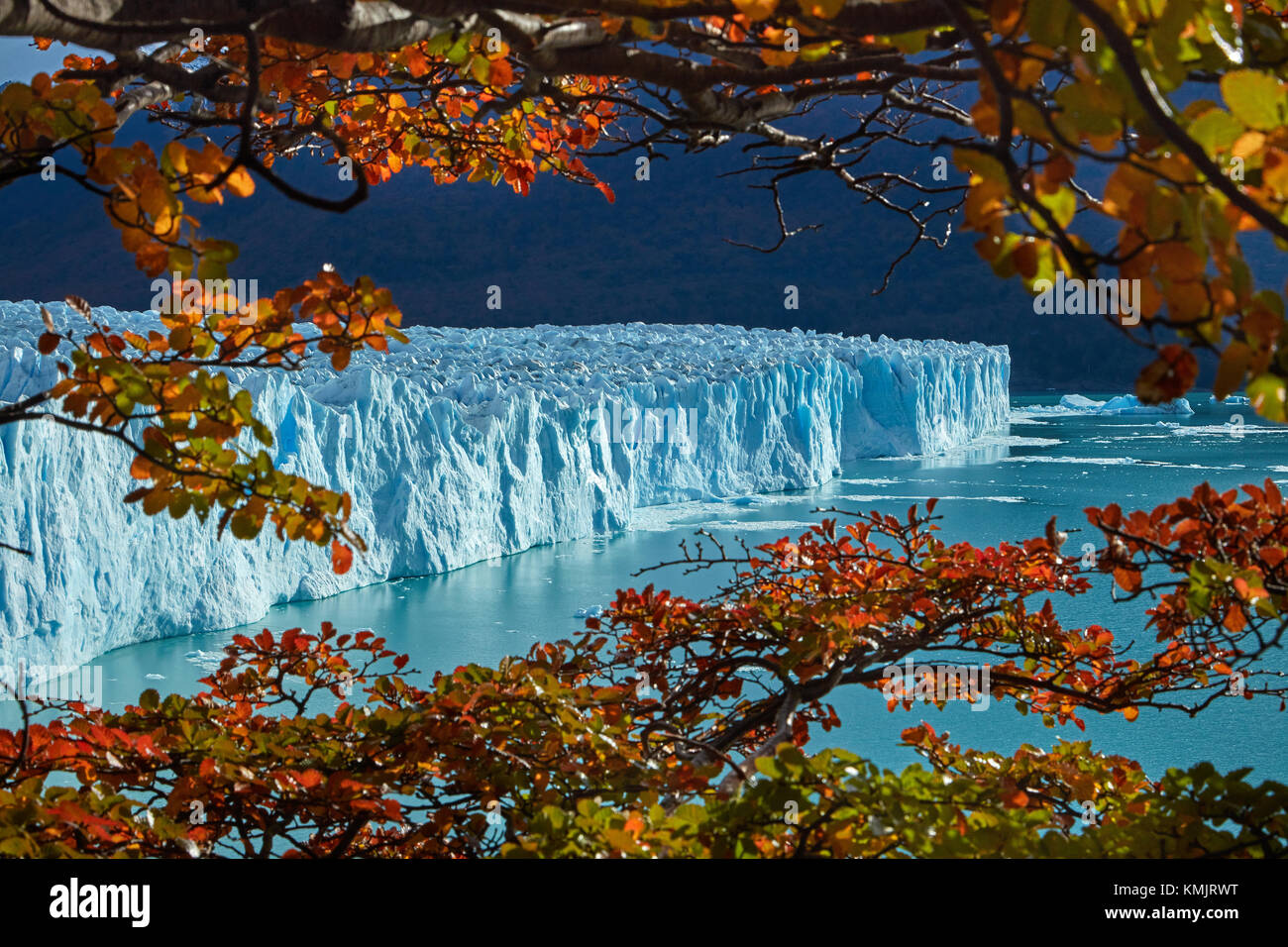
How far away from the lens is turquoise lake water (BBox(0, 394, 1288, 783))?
15.3 ft

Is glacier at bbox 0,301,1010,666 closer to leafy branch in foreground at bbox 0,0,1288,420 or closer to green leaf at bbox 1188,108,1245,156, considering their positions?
leafy branch in foreground at bbox 0,0,1288,420

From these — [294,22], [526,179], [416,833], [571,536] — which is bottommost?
[571,536]

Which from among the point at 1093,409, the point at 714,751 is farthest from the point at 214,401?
the point at 1093,409

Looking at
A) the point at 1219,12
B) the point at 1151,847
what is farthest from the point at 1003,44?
the point at 1151,847

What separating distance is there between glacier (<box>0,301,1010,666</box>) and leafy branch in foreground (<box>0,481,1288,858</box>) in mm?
3569

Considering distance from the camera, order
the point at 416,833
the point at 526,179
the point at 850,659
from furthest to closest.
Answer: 1. the point at 526,179
2. the point at 850,659
3. the point at 416,833

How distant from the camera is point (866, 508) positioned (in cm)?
991

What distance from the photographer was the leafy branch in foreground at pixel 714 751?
98 centimetres

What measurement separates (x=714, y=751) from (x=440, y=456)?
6.14 meters

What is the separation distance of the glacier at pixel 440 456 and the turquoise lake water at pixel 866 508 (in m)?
0.25

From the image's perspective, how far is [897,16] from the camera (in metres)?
0.77

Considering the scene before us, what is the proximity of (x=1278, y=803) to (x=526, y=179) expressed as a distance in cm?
171

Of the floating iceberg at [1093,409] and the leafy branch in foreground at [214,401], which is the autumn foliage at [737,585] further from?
the floating iceberg at [1093,409]

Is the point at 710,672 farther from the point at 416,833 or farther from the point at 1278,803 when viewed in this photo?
the point at 1278,803
